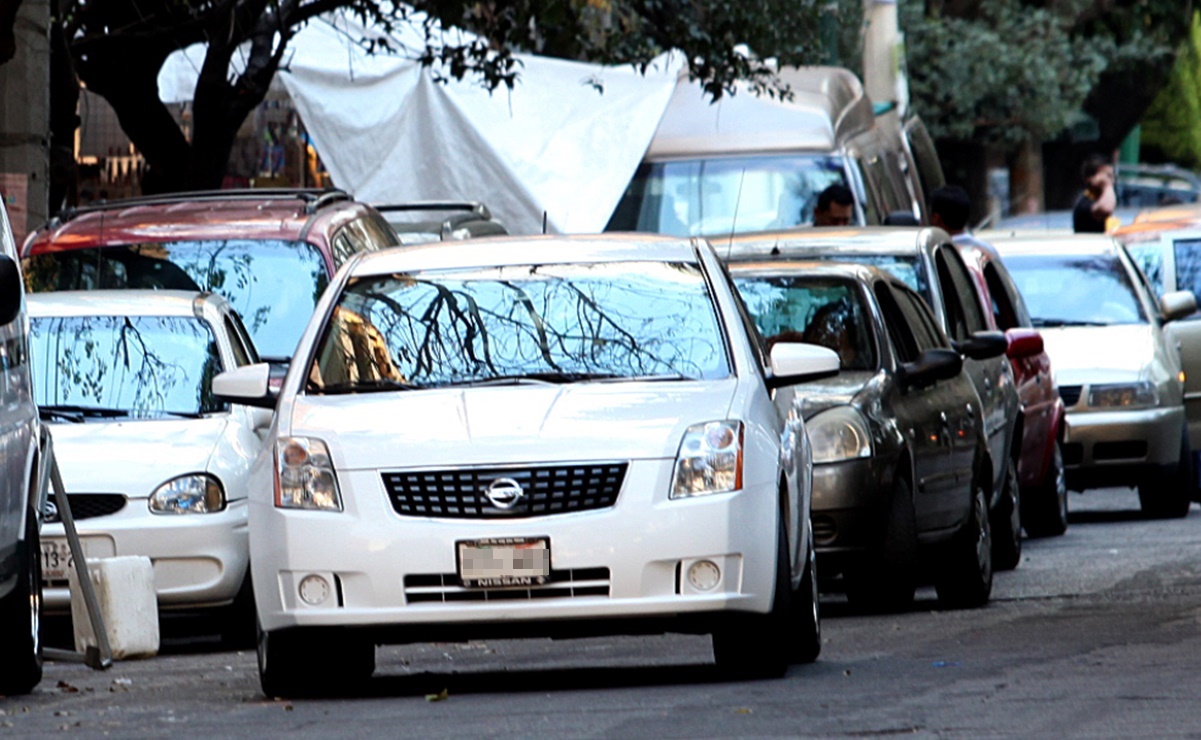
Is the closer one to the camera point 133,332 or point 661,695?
point 661,695

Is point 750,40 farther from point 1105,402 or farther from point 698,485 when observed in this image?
point 698,485

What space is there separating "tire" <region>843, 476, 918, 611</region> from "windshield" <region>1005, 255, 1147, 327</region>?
22.1ft

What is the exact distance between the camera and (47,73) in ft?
48.2

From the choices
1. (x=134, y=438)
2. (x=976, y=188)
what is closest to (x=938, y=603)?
(x=134, y=438)

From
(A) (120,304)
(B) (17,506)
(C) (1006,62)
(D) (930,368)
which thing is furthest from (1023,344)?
(C) (1006,62)

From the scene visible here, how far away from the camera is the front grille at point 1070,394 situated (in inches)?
701

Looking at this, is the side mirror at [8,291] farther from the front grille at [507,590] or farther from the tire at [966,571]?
the tire at [966,571]

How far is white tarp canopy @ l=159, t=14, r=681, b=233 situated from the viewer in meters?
19.5

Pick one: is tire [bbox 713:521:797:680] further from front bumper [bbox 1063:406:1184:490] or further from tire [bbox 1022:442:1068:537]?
front bumper [bbox 1063:406:1184:490]

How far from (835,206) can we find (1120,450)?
7.74 ft

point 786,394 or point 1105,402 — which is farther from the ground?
point 786,394

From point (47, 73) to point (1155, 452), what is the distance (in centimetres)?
728

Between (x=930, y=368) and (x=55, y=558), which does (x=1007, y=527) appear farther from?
(x=55, y=558)

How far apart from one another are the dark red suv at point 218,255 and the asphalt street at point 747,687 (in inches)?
76.5
